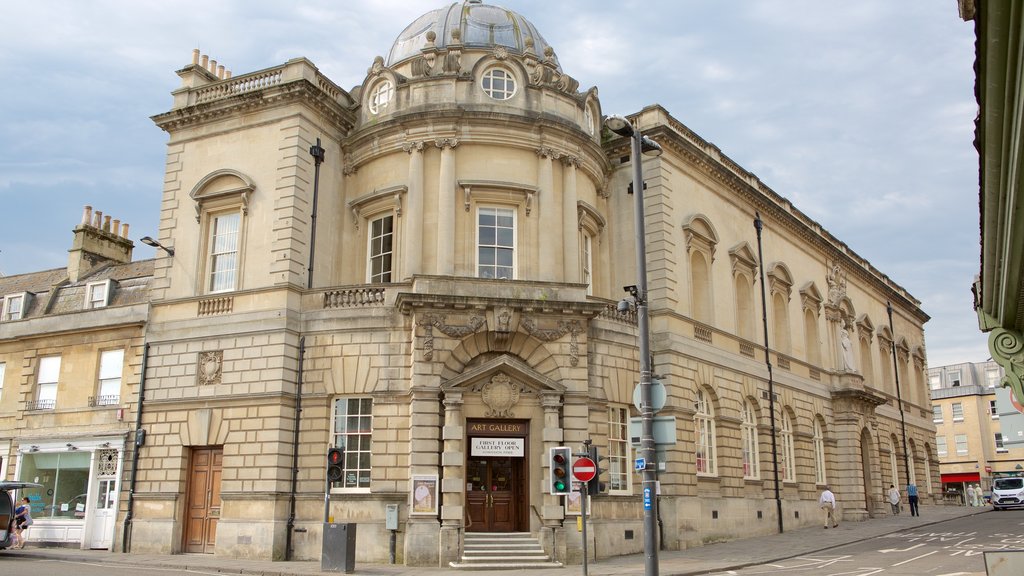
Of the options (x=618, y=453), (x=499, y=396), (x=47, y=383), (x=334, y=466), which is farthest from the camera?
(x=47, y=383)

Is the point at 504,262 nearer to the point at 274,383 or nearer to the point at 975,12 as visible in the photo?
the point at 274,383

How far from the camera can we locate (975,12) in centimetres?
436

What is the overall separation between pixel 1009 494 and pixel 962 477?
27433 millimetres

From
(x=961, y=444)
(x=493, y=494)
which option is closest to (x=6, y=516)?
(x=493, y=494)

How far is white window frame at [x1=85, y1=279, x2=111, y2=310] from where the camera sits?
29969 millimetres

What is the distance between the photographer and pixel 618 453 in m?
25.3

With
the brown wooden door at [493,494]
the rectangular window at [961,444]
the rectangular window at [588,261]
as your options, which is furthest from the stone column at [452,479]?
the rectangular window at [961,444]

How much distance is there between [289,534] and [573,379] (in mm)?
8478

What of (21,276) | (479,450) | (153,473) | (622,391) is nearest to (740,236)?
(622,391)

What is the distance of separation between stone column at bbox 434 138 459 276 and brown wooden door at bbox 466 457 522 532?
17.9ft

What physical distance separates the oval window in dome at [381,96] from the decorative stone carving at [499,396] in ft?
31.1

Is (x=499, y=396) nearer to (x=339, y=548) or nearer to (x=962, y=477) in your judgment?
(x=339, y=548)

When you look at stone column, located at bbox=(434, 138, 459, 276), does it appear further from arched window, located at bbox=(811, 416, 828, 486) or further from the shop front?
arched window, located at bbox=(811, 416, 828, 486)

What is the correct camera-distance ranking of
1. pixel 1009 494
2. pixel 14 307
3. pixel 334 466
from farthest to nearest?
pixel 1009 494 < pixel 14 307 < pixel 334 466
